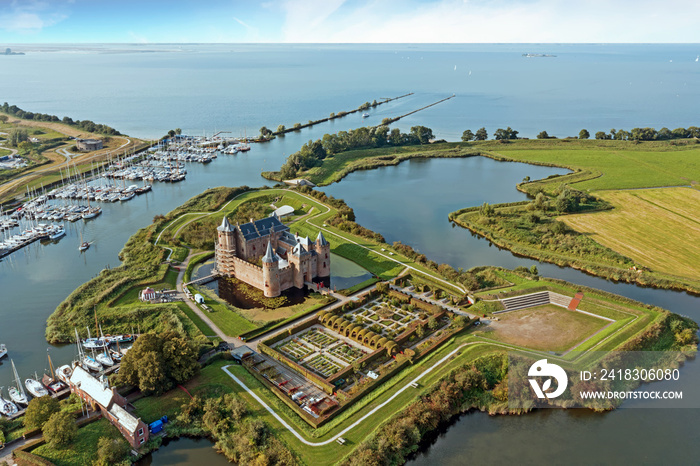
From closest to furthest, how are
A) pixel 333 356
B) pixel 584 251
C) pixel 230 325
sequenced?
pixel 333 356 < pixel 230 325 < pixel 584 251

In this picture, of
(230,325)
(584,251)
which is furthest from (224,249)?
(584,251)

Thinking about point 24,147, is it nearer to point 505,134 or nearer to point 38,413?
point 38,413

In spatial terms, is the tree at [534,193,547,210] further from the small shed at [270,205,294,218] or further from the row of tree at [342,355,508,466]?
the row of tree at [342,355,508,466]

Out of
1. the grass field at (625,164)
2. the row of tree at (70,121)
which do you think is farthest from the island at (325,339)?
the row of tree at (70,121)

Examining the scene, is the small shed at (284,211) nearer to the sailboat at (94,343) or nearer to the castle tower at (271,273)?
the castle tower at (271,273)

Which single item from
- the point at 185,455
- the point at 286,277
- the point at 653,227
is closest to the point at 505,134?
the point at 653,227

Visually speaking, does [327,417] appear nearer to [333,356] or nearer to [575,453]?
[333,356]
